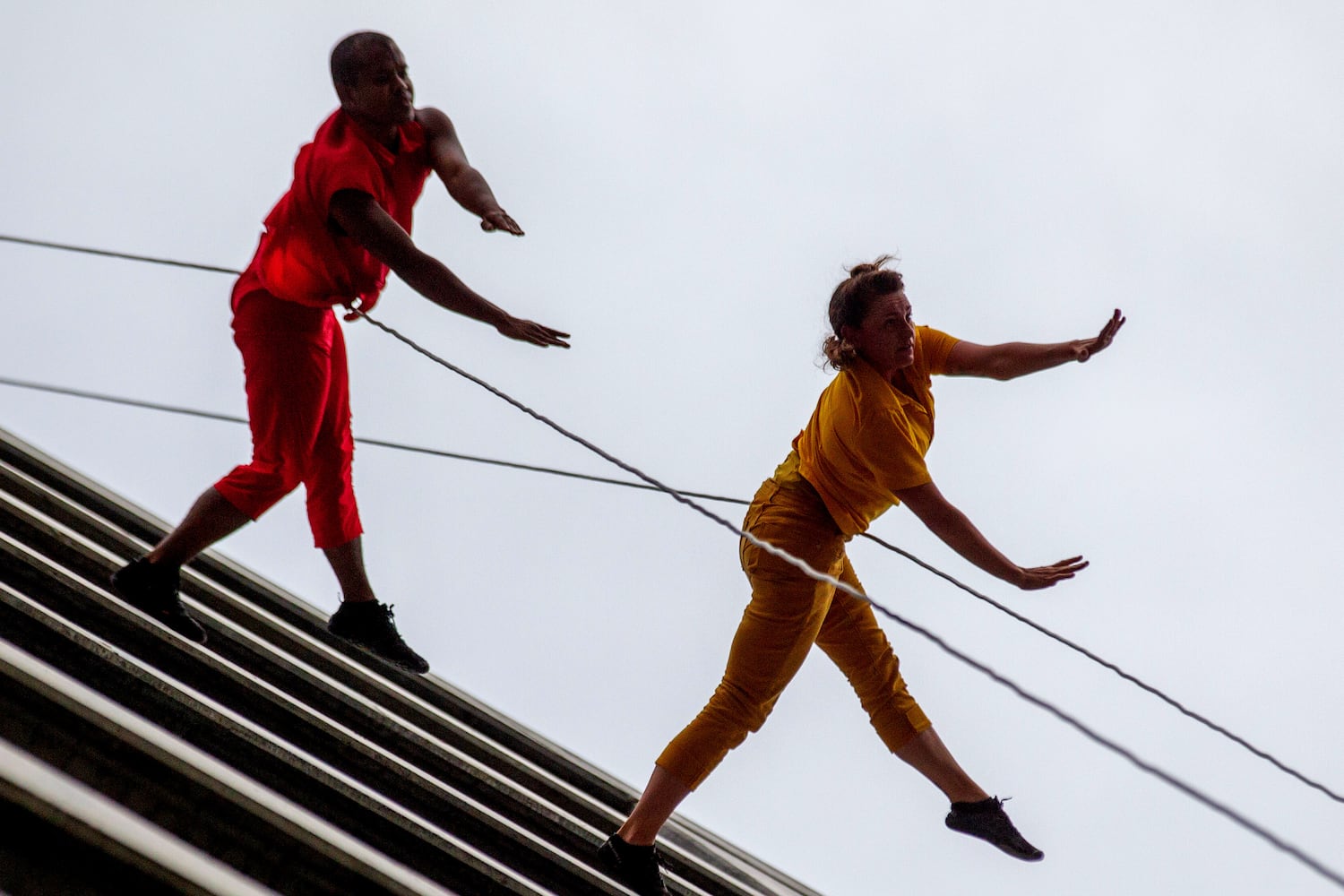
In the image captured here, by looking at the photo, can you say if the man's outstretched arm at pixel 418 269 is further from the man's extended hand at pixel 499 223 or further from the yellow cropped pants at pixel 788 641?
the yellow cropped pants at pixel 788 641

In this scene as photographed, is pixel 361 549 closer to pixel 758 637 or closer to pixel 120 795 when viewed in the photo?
pixel 758 637

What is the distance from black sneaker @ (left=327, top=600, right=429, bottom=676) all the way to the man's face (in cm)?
98

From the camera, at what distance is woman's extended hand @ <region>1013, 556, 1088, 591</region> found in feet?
7.84

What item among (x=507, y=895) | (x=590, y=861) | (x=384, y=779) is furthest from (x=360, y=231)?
(x=590, y=861)

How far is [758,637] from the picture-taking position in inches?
94.1

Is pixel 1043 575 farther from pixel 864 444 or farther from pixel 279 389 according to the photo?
pixel 279 389

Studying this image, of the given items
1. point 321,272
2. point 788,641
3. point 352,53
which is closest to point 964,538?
point 788,641

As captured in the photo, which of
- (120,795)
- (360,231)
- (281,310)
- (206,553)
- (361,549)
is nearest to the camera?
(120,795)

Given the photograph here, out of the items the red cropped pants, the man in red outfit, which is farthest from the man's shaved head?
the red cropped pants

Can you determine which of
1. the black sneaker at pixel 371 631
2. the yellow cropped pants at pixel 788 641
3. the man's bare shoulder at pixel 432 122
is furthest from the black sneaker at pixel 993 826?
the man's bare shoulder at pixel 432 122

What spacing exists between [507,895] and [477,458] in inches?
46.7

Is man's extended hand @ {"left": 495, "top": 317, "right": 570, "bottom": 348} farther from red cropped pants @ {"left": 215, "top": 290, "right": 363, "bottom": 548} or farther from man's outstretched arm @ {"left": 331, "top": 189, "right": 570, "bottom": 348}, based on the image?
red cropped pants @ {"left": 215, "top": 290, "right": 363, "bottom": 548}

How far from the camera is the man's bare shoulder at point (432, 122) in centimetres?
243

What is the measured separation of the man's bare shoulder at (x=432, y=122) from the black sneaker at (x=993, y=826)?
66.0 inches
